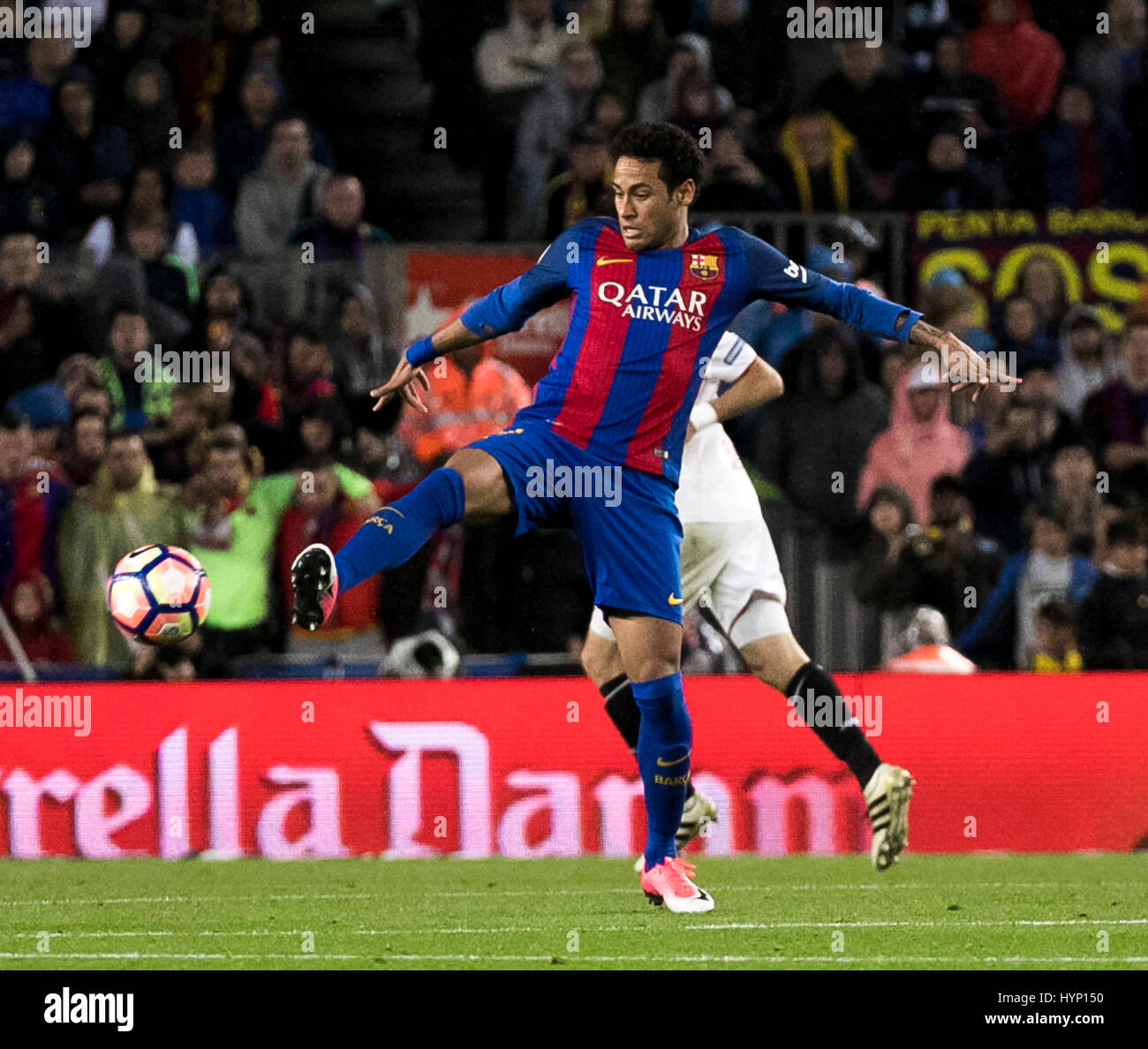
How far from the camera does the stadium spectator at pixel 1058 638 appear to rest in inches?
421

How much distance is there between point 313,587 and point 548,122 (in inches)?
312

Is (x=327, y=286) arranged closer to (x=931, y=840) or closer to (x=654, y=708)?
(x=931, y=840)

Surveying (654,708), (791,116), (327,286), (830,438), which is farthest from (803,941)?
(791,116)

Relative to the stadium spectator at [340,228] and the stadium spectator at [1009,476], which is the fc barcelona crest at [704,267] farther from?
the stadium spectator at [340,228]

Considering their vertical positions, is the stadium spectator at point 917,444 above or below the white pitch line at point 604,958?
above

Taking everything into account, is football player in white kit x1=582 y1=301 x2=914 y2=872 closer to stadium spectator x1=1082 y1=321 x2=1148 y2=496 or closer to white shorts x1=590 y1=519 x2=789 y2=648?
white shorts x1=590 y1=519 x2=789 y2=648

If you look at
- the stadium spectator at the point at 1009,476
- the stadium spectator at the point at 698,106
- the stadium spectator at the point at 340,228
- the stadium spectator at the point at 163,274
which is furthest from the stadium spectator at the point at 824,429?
the stadium spectator at the point at 163,274

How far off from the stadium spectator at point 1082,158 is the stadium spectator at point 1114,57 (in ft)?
0.65

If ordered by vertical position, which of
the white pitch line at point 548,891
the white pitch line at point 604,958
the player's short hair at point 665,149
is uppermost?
the player's short hair at point 665,149

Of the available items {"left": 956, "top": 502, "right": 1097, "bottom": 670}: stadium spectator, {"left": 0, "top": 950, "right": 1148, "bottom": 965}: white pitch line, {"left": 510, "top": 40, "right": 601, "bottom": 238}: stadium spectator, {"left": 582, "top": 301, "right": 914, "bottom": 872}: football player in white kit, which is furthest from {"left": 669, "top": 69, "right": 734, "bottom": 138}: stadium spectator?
{"left": 0, "top": 950, "right": 1148, "bottom": 965}: white pitch line

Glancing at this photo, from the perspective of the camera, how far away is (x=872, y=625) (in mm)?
10969

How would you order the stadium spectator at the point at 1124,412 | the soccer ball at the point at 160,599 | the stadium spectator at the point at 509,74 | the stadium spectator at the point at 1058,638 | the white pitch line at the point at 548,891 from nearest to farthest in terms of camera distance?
the soccer ball at the point at 160,599, the white pitch line at the point at 548,891, the stadium spectator at the point at 1058,638, the stadium spectator at the point at 1124,412, the stadium spectator at the point at 509,74

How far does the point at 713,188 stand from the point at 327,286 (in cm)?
231

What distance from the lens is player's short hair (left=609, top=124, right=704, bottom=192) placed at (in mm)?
6848
